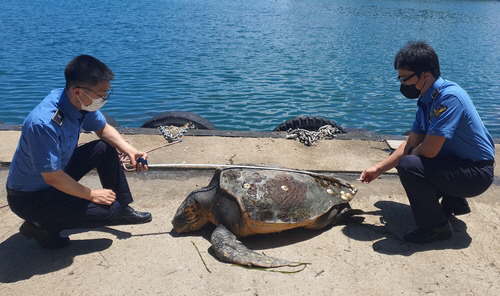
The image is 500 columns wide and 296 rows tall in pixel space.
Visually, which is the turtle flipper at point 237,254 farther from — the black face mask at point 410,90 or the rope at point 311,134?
the rope at point 311,134

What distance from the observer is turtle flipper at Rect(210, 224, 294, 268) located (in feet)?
11.3

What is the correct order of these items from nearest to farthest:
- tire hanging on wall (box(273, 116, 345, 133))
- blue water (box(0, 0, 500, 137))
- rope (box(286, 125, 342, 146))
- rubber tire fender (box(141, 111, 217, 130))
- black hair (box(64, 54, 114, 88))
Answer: black hair (box(64, 54, 114, 88))
rope (box(286, 125, 342, 146))
tire hanging on wall (box(273, 116, 345, 133))
rubber tire fender (box(141, 111, 217, 130))
blue water (box(0, 0, 500, 137))

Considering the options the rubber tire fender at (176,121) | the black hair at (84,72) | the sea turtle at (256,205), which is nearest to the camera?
the black hair at (84,72)

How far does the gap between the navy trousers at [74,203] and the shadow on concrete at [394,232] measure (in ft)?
6.56

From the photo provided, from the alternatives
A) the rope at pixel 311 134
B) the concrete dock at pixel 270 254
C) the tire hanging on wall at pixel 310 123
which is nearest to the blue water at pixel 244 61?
the tire hanging on wall at pixel 310 123

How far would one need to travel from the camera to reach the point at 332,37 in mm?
21734

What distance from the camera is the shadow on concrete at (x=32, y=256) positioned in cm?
338

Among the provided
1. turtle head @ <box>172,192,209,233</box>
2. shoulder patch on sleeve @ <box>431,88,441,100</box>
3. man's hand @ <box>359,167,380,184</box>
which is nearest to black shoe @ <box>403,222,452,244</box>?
man's hand @ <box>359,167,380,184</box>

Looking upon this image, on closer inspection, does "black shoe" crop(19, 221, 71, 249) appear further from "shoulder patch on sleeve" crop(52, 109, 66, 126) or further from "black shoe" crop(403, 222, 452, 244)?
"black shoe" crop(403, 222, 452, 244)

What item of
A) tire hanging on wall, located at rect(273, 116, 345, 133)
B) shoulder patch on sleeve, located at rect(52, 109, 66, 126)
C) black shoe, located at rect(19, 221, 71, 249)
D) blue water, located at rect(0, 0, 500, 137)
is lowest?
blue water, located at rect(0, 0, 500, 137)

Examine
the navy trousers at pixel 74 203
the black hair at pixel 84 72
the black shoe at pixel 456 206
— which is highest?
the black hair at pixel 84 72

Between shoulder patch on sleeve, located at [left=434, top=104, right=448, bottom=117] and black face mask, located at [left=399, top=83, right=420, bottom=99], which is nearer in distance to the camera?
shoulder patch on sleeve, located at [left=434, top=104, right=448, bottom=117]

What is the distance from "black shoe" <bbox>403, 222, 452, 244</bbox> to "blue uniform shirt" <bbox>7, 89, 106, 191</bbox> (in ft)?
8.93

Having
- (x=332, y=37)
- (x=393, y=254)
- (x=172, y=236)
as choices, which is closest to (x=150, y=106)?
(x=172, y=236)
